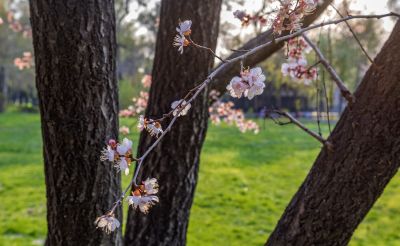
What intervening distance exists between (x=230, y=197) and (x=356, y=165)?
6049 millimetres

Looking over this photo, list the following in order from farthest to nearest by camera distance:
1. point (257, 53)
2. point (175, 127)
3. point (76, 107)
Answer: point (257, 53)
point (175, 127)
point (76, 107)

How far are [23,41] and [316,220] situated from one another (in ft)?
119

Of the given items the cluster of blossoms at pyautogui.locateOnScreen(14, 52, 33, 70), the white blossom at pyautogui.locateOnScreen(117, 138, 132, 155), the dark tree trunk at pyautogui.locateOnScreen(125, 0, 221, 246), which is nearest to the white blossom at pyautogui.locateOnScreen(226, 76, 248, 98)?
the white blossom at pyautogui.locateOnScreen(117, 138, 132, 155)

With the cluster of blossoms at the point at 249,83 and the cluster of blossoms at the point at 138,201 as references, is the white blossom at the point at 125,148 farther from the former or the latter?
the cluster of blossoms at the point at 249,83

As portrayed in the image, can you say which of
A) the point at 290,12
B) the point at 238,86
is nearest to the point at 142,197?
the point at 238,86

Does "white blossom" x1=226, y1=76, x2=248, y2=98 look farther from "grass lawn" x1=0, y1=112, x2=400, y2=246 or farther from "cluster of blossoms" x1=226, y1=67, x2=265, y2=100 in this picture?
"grass lawn" x1=0, y1=112, x2=400, y2=246

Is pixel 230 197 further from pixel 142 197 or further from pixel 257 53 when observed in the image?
pixel 142 197

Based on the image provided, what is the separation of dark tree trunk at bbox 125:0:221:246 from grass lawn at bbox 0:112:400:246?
2.84 m

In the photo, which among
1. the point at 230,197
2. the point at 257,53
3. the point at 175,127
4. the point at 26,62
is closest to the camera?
the point at 175,127

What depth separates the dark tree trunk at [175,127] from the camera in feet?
8.21

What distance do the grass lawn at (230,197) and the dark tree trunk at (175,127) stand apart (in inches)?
112

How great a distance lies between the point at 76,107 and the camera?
1.98 meters

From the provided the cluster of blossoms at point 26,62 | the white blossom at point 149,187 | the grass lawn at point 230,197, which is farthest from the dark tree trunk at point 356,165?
the cluster of blossoms at point 26,62

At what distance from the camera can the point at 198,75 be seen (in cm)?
252
